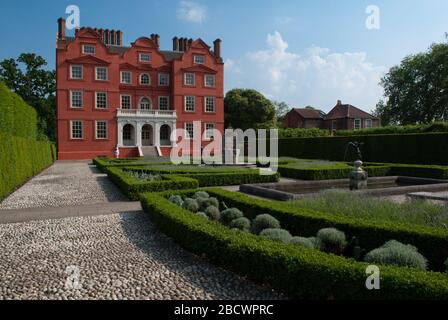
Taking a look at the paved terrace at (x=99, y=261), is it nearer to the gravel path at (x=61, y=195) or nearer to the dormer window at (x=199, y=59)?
the gravel path at (x=61, y=195)

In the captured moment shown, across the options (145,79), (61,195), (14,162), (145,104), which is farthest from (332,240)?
(145,79)

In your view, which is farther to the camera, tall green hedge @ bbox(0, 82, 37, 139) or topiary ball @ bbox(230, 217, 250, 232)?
tall green hedge @ bbox(0, 82, 37, 139)

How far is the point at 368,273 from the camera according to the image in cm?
368

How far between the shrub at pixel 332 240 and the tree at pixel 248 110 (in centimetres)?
4733

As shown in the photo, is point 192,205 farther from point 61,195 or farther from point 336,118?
point 336,118

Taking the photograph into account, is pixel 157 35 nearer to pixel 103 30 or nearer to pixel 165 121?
pixel 103 30

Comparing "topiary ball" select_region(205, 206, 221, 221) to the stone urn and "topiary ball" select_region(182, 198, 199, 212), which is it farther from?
the stone urn

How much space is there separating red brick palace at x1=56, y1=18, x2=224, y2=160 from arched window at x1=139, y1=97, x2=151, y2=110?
46mm

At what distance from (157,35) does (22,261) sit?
149ft

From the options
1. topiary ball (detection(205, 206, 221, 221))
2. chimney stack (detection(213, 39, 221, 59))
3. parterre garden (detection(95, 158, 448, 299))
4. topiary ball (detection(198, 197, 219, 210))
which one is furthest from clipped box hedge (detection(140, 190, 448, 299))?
chimney stack (detection(213, 39, 221, 59))

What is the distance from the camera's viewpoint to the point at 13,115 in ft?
61.3

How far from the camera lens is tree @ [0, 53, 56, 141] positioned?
2093 inches

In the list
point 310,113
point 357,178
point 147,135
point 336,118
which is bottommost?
point 357,178

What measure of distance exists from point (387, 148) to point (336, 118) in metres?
36.3
